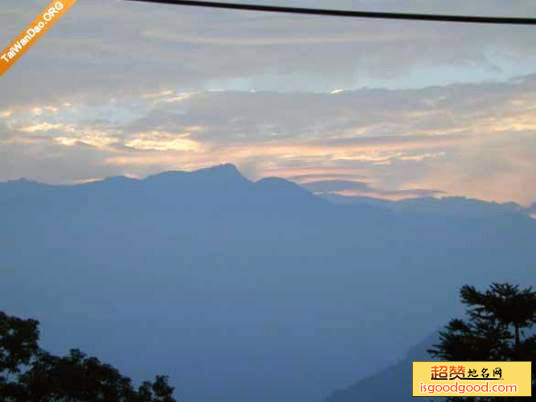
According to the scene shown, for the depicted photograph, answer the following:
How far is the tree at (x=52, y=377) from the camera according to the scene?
23.0 metres

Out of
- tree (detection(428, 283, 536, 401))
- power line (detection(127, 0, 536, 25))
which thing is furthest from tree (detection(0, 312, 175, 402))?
power line (detection(127, 0, 536, 25))

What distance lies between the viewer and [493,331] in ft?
86.5

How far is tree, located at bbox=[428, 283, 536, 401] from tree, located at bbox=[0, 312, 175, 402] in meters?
11.3

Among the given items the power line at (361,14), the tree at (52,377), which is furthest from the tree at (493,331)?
the power line at (361,14)

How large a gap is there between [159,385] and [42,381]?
4.70 m

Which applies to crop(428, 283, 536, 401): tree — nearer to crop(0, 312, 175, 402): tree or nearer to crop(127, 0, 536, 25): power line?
crop(0, 312, 175, 402): tree

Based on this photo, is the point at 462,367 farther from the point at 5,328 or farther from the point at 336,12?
the point at 336,12

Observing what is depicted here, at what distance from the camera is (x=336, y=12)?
18.1 feet

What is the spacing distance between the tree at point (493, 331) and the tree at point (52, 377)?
444 inches

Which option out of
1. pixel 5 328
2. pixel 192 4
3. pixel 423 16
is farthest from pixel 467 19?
pixel 5 328

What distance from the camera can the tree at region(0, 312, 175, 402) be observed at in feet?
75.3

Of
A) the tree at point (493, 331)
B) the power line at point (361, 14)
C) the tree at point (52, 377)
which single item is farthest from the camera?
the tree at point (493, 331)

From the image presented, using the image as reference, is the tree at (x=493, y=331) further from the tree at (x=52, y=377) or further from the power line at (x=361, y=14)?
the power line at (x=361, y=14)

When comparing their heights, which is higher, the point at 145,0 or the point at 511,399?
the point at 511,399
